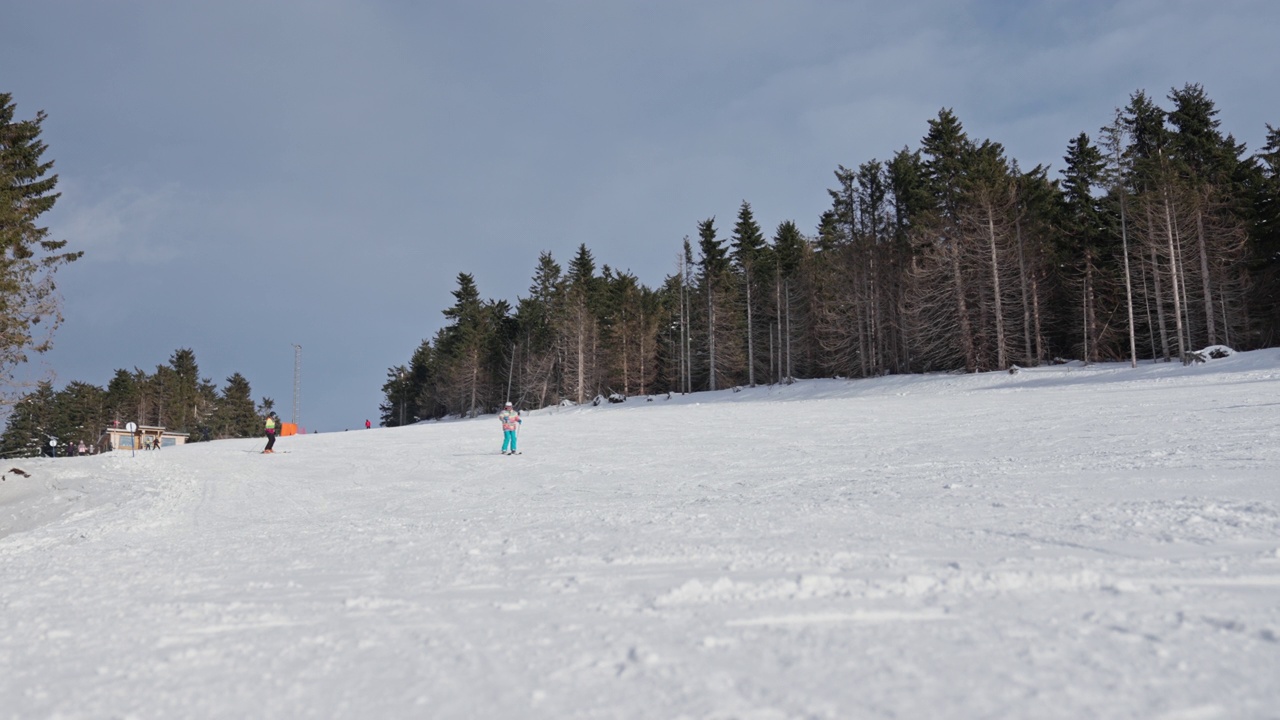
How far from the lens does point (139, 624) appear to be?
4.59m

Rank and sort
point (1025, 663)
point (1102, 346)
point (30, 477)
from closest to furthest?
point (1025, 663) → point (30, 477) → point (1102, 346)

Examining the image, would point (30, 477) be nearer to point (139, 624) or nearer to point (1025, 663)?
point (139, 624)

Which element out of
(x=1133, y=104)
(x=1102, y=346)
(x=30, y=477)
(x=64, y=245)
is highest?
(x=1133, y=104)

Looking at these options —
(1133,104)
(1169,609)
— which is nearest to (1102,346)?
(1133,104)

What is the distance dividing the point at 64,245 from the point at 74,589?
124ft

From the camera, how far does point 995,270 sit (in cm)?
3941

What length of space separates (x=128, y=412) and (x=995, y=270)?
11772 centimetres

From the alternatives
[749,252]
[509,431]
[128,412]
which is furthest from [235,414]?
[509,431]

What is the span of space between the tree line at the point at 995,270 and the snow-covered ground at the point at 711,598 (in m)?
31.7

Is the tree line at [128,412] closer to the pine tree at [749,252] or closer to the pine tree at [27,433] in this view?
the pine tree at [27,433]

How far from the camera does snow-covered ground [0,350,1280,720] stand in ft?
9.42

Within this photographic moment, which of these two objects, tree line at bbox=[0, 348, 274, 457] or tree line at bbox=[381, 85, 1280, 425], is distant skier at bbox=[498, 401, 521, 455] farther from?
tree line at bbox=[0, 348, 274, 457]

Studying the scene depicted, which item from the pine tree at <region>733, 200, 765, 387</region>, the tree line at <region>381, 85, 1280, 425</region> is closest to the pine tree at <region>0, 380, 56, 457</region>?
the tree line at <region>381, 85, 1280, 425</region>

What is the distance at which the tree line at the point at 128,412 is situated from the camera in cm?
9500
